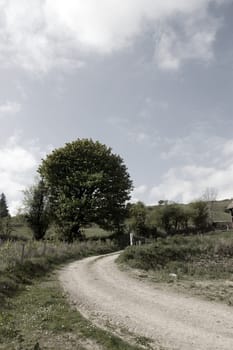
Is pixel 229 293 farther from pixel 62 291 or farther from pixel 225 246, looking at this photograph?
pixel 225 246

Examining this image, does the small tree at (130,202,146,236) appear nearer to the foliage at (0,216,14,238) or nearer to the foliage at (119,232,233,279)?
the foliage at (0,216,14,238)

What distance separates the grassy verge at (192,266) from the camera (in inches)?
652

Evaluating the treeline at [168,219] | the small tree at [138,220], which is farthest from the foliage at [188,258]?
the treeline at [168,219]

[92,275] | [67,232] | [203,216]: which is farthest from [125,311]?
[203,216]

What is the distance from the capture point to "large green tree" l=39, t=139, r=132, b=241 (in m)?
44.5

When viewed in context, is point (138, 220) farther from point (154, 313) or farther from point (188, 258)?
point (154, 313)

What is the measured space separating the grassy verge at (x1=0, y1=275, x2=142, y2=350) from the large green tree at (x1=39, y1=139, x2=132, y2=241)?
1225 inches

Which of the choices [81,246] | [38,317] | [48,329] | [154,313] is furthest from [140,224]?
[48,329]

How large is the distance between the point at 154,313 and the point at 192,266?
12835mm

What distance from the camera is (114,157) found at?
4850 centimetres

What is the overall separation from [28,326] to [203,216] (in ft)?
209

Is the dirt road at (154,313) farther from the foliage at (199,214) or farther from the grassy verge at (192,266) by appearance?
Result: the foliage at (199,214)

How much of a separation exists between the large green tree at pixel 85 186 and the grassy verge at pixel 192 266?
49.6 ft

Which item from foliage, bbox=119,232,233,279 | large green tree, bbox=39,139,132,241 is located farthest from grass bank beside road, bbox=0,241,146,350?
large green tree, bbox=39,139,132,241
